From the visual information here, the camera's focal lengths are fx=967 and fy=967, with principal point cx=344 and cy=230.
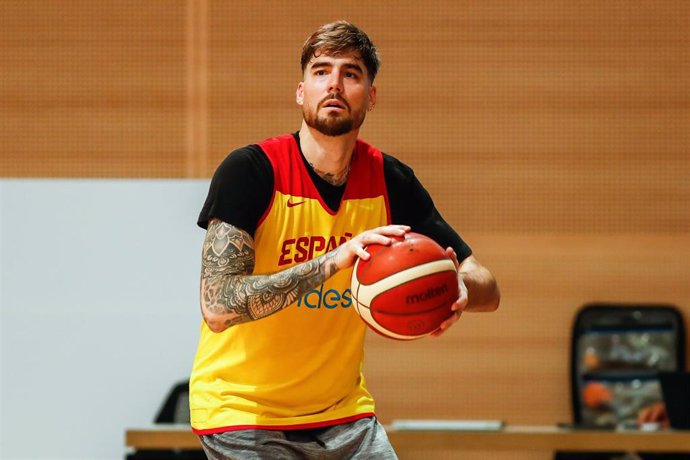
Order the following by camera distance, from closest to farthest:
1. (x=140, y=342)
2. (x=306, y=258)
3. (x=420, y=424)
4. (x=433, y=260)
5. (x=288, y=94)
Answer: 1. (x=433, y=260)
2. (x=306, y=258)
3. (x=420, y=424)
4. (x=140, y=342)
5. (x=288, y=94)

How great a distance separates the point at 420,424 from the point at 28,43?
131 inches

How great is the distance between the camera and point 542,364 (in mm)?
5656

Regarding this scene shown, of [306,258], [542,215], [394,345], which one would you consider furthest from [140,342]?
[306,258]

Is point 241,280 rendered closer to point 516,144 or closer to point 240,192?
point 240,192

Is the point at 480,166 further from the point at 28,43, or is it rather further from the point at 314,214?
the point at 314,214

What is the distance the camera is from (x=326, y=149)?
267 cm

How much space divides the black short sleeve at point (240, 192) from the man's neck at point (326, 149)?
16 cm

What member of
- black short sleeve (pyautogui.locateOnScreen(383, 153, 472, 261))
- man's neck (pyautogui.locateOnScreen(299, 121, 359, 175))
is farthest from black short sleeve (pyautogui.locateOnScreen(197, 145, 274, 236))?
black short sleeve (pyautogui.locateOnScreen(383, 153, 472, 261))

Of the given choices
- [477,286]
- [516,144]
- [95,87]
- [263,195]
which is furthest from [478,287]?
[95,87]

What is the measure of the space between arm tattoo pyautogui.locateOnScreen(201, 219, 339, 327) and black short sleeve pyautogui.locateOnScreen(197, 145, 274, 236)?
3cm

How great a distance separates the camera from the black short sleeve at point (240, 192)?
2457 millimetres

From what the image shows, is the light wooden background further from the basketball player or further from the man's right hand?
the man's right hand

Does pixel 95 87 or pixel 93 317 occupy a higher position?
pixel 95 87

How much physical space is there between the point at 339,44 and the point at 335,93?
0.14 meters
